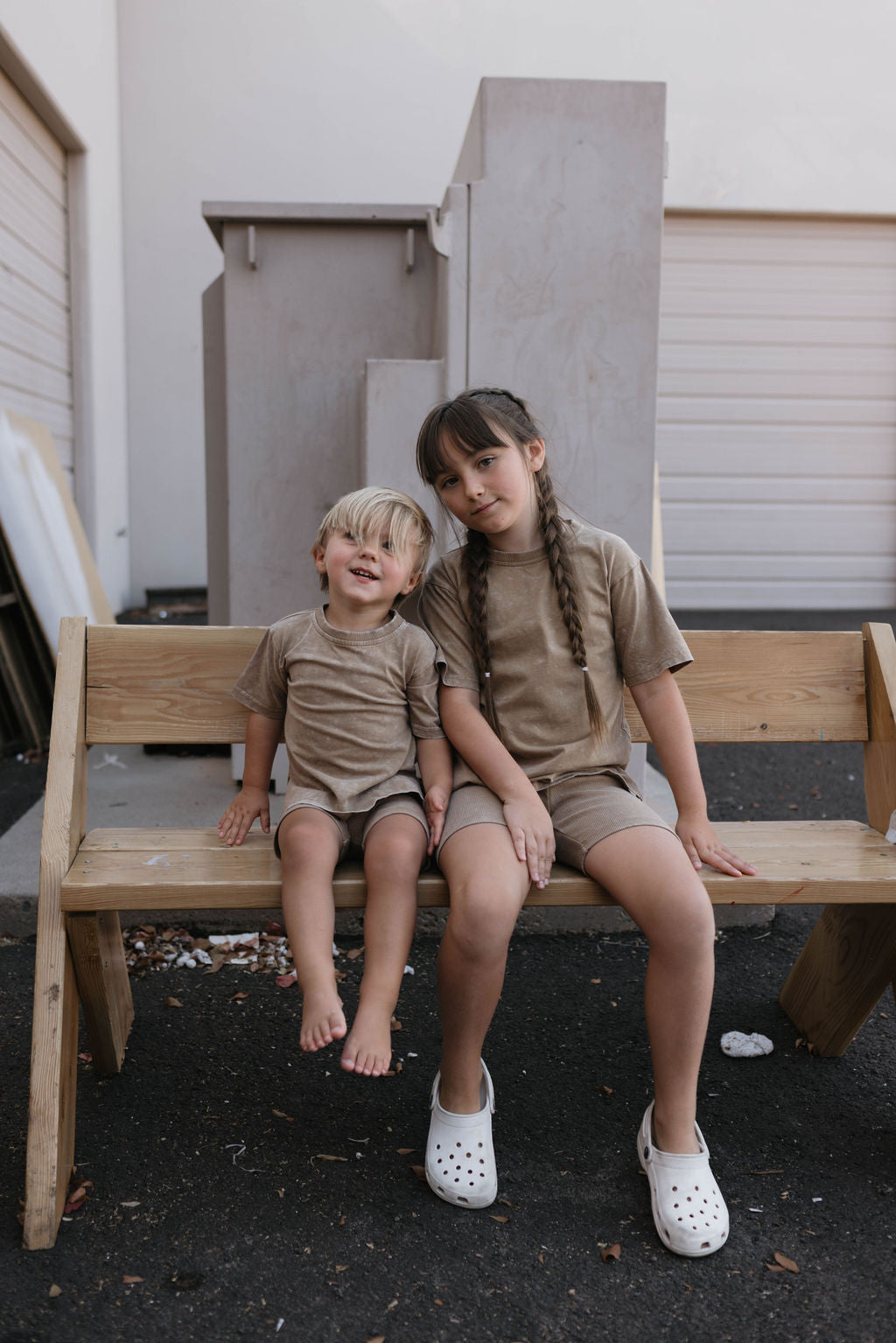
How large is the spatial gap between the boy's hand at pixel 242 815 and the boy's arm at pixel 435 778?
352 millimetres

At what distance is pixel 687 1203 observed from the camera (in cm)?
184

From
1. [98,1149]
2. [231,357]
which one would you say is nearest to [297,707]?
[98,1149]

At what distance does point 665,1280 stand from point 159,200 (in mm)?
8230

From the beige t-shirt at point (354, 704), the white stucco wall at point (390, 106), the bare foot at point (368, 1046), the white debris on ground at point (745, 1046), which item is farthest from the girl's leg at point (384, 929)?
the white stucco wall at point (390, 106)

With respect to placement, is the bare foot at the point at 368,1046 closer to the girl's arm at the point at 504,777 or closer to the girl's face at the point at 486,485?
the girl's arm at the point at 504,777

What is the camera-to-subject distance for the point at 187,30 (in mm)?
7891

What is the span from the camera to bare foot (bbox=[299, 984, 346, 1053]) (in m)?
1.79

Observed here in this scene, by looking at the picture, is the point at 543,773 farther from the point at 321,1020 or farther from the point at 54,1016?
the point at 54,1016

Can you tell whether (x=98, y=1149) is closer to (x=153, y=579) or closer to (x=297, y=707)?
(x=297, y=707)

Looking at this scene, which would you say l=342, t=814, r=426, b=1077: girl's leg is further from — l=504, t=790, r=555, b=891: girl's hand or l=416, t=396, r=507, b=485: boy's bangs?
l=416, t=396, r=507, b=485: boy's bangs

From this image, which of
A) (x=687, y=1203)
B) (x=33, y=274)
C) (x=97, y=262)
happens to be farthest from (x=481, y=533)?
(x=97, y=262)

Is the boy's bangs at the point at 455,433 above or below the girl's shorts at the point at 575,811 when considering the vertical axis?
above

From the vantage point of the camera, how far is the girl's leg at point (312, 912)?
1.81m

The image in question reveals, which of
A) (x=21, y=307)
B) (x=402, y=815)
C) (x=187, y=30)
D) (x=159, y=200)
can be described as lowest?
(x=402, y=815)
